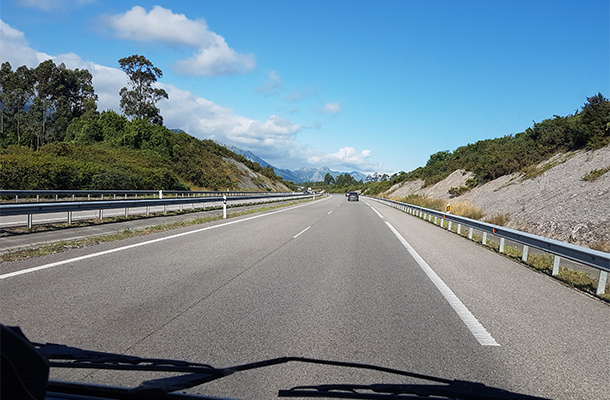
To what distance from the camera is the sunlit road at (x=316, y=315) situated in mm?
3768

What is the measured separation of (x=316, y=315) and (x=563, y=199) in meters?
18.2

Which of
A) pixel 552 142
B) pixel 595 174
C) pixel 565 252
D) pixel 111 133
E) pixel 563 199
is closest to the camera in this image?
pixel 565 252

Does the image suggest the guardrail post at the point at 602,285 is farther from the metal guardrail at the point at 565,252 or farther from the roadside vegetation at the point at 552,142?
the roadside vegetation at the point at 552,142

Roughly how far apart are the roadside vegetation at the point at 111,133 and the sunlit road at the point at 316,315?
3823 centimetres

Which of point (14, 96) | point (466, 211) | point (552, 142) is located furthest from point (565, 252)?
point (14, 96)

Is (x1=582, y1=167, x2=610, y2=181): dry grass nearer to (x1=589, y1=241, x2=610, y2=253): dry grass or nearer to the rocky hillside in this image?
the rocky hillside

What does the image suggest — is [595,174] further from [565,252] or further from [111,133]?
[111,133]

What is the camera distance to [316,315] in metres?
5.35

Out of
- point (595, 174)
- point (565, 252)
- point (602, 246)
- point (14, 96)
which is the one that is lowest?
point (602, 246)

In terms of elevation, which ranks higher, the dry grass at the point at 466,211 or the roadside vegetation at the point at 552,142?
the roadside vegetation at the point at 552,142

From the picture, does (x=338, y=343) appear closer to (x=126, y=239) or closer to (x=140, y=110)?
(x=126, y=239)

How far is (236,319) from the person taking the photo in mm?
5086

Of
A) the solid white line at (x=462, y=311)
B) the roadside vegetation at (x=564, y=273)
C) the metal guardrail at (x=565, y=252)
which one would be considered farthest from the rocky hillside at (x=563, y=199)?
the solid white line at (x=462, y=311)

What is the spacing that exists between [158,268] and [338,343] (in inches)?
190
